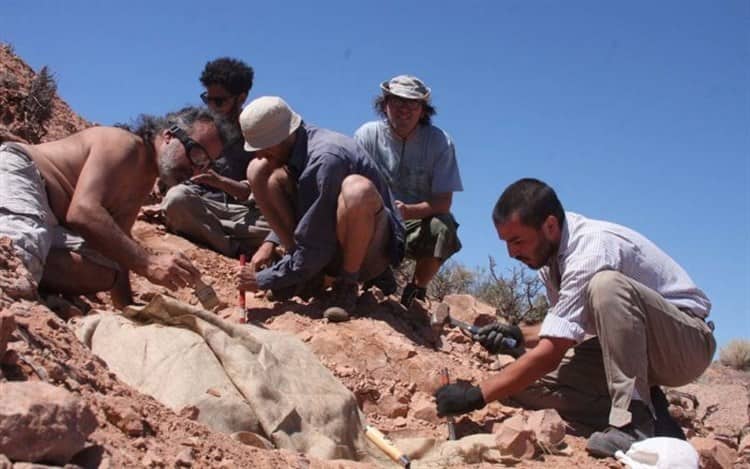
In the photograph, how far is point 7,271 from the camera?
3.10 metres

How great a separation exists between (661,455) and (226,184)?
12.5 ft

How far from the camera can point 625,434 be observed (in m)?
3.85

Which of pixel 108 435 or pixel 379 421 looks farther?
pixel 379 421

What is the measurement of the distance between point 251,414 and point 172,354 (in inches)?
16.9

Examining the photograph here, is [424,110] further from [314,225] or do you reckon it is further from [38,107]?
[38,107]

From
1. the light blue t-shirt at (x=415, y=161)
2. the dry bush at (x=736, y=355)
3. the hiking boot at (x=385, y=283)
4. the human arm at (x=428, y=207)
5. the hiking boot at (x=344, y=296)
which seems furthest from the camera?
the dry bush at (x=736, y=355)

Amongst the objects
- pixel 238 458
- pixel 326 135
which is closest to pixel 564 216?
pixel 326 135

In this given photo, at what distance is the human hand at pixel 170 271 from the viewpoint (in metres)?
4.21

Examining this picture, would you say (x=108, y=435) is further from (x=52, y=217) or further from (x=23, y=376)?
(x=52, y=217)

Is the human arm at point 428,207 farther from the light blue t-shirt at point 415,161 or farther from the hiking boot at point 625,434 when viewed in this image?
the hiking boot at point 625,434

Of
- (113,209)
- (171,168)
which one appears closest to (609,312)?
(171,168)

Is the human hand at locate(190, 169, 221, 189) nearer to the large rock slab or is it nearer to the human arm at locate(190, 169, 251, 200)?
the human arm at locate(190, 169, 251, 200)

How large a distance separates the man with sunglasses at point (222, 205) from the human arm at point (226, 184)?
0.02 meters

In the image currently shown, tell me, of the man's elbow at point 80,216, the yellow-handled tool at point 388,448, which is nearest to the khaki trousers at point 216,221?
the man's elbow at point 80,216
